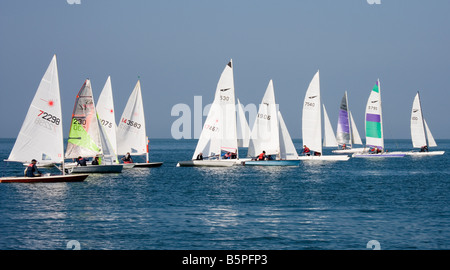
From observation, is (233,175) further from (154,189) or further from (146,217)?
(146,217)

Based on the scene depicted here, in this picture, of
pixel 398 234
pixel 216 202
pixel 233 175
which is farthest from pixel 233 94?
pixel 398 234

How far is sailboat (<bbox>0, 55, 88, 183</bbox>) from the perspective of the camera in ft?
122

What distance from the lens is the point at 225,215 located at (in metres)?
26.4

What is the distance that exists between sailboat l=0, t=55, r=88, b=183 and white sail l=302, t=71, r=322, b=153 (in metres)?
35.8

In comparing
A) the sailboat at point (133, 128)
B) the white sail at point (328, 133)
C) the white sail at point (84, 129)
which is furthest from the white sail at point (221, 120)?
the white sail at point (328, 133)

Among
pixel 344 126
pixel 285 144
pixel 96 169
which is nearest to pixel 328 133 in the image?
pixel 344 126

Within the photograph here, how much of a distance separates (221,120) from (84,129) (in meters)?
15.5

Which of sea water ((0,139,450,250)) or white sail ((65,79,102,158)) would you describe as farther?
white sail ((65,79,102,158))

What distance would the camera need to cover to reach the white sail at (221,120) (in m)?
55.8

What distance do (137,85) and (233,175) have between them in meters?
14.7

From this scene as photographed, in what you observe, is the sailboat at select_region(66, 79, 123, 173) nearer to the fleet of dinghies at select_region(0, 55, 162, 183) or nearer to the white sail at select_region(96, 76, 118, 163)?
the fleet of dinghies at select_region(0, 55, 162, 183)

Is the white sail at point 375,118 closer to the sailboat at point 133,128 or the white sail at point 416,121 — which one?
the white sail at point 416,121

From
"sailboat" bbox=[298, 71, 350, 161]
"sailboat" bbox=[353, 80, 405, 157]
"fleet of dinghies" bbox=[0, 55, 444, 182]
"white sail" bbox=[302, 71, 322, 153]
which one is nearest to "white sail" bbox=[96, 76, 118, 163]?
"fleet of dinghies" bbox=[0, 55, 444, 182]

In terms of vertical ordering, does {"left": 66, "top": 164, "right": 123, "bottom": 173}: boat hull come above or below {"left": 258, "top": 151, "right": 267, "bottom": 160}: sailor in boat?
below
